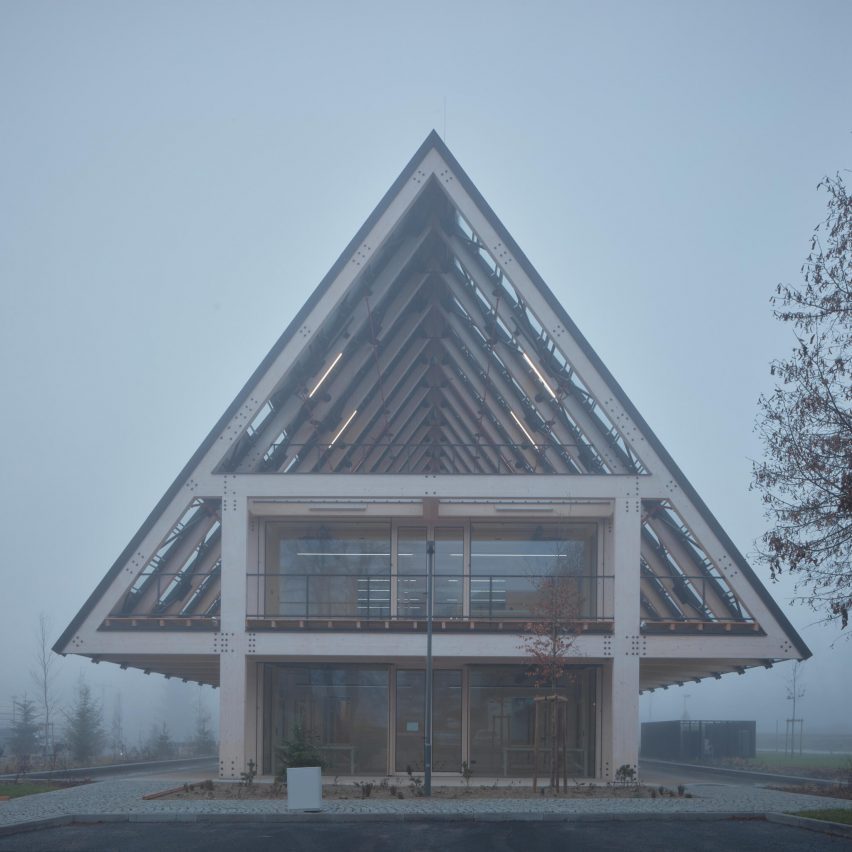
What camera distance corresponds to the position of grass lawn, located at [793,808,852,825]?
652 inches

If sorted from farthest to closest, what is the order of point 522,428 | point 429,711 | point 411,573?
point 522,428
point 411,573
point 429,711

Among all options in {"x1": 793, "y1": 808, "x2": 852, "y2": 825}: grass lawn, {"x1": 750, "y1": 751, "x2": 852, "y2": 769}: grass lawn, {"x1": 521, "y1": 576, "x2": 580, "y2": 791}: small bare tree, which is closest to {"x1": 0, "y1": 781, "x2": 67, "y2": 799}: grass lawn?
{"x1": 521, "y1": 576, "x2": 580, "y2": 791}: small bare tree

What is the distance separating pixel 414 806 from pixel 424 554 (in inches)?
419

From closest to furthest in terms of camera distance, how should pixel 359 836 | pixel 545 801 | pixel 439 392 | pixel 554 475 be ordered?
1. pixel 359 836
2. pixel 545 801
3. pixel 554 475
4. pixel 439 392

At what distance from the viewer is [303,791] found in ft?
61.2

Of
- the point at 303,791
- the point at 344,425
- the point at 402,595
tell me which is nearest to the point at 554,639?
the point at 402,595

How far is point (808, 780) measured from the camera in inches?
1169

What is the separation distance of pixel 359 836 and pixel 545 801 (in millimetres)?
5903

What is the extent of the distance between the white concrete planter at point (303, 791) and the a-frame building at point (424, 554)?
726 centimetres

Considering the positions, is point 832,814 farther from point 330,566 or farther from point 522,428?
point 522,428

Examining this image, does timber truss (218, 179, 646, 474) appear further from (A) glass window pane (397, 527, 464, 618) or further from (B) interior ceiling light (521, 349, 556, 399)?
(A) glass window pane (397, 527, 464, 618)

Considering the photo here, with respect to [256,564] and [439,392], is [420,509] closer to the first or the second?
[256,564]

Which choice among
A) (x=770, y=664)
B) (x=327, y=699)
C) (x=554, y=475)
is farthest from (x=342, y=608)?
(x=770, y=664)

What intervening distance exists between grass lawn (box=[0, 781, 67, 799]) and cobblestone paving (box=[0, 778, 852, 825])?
0.78 metres
